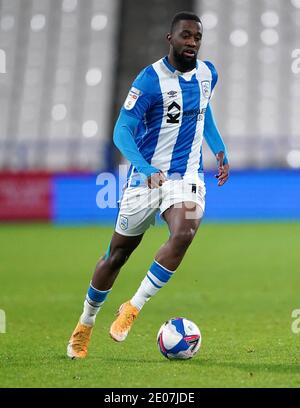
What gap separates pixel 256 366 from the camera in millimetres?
5680

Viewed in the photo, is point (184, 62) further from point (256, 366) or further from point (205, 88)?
point (256, 366)

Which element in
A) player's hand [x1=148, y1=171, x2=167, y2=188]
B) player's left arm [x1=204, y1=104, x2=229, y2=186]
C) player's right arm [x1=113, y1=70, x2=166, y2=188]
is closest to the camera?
player's hand [x1=148, y1=171, x2=167, y2=188]

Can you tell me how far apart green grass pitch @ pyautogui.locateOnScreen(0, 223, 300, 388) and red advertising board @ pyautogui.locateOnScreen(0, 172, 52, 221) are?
2835 mm

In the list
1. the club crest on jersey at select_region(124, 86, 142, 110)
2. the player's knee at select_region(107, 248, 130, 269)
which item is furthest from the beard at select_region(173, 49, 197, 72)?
the player's knee at select_region(107, 248, 130, 269)

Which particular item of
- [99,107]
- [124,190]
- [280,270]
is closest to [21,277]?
[280,270]

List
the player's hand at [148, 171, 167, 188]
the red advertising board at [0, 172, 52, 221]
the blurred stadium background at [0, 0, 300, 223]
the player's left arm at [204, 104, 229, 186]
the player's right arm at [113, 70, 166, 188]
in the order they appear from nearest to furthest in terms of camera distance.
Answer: the player's hand at [148, 171, 167, 188], the player's right arm at [113, 70, 166, 188], the player's left arm at [204, 104, 229, 186], the red advertising board at [0, 172, 52, 221], the blurred stadium background at [0, 0, 300, 223]

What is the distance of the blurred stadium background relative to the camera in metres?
23.6

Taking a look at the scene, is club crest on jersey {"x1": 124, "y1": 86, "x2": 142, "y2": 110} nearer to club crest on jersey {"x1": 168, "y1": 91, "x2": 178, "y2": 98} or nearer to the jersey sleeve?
the jersey sleeve

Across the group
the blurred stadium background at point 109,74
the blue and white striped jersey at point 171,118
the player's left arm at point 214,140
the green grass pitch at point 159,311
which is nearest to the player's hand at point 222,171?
the player's left arm at point 214,140

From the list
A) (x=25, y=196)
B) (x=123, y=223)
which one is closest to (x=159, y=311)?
(x=123, y=223)

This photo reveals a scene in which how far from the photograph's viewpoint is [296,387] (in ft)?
16.3

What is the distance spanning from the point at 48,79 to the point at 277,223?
921 centimetres

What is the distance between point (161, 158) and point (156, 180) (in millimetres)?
528

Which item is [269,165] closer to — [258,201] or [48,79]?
[258,201]
